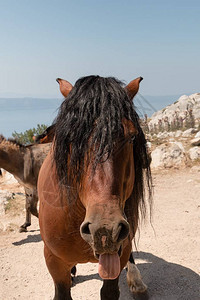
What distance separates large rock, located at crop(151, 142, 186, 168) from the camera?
9.41 metres

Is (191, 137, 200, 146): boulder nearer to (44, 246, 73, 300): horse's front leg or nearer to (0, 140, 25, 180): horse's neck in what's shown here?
(0, 140, 25, 180): horse's neck

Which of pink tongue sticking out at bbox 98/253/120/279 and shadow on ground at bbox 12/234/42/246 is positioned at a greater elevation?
pink tongue sticking out at bbox 98/253/120/279

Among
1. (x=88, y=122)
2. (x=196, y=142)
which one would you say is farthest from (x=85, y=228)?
(x=196, y=142)

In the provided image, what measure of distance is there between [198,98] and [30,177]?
61.3 feet

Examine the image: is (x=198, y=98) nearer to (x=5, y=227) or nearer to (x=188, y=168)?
(x=188, y=168)

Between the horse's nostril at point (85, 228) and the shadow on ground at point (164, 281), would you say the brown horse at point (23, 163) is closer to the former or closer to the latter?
the shadow on ground at point (164, 281)

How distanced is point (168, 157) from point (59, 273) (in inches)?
290

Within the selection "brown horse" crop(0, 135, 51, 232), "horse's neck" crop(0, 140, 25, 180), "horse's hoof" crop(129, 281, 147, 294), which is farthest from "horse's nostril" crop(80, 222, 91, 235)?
"horse's neck" crop(0, 140, 25, 180)

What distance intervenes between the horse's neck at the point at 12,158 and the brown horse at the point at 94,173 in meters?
4.07

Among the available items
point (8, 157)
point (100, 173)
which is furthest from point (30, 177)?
point (100, 173)

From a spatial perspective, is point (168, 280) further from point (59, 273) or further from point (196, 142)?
point (196, 142)

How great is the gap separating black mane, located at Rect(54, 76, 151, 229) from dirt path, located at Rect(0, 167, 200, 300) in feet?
8.17

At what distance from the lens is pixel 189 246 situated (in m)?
4.81

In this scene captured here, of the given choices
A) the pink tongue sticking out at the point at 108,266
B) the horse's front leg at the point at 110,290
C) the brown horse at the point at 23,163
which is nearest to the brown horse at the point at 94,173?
the pink tongue sticking out at the point at 108,266
